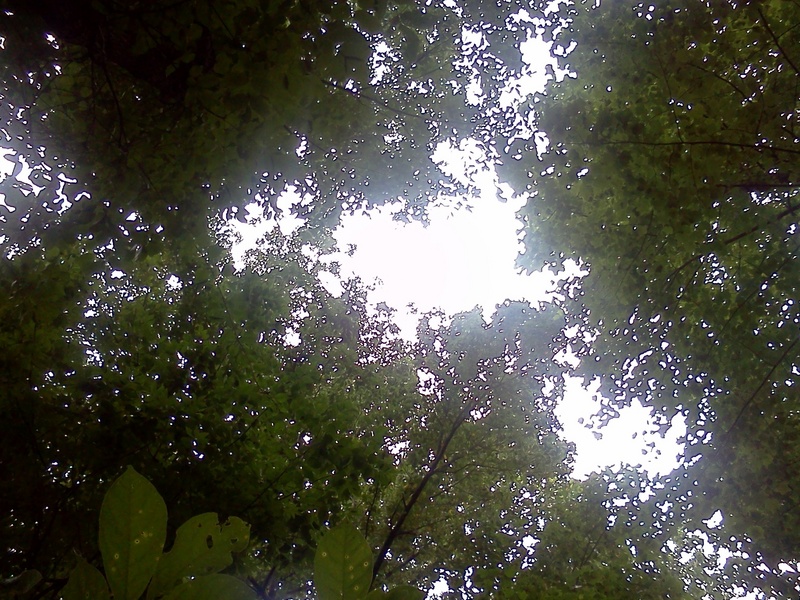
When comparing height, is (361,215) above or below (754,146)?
above

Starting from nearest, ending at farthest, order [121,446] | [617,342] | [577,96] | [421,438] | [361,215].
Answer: [121,446] < [577,96] < [617,342] < [361,215] < [421,438]

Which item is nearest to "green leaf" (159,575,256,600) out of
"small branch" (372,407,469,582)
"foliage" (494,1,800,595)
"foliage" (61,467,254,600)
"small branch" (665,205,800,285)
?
"foliage" (61,467,254,600)

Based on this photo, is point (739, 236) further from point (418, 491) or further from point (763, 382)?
point (418, 491)

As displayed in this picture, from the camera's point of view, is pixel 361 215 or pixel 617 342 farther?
pixel 361 215

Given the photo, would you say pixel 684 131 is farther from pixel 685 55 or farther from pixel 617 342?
pixel 617 342

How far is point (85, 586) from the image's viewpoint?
50 centimetres

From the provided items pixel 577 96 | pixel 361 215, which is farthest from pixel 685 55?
pixel 361 215

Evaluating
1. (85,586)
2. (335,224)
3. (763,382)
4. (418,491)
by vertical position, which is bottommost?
(85,586)

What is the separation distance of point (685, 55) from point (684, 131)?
464 millimetres

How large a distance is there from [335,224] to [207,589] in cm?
480

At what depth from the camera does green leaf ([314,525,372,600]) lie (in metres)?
0.53

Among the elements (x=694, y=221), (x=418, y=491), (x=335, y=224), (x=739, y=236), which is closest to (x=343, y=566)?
(x=694, y=221)

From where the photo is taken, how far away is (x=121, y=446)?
280cm

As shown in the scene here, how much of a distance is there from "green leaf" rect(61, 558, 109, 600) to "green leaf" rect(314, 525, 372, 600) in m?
0.21
